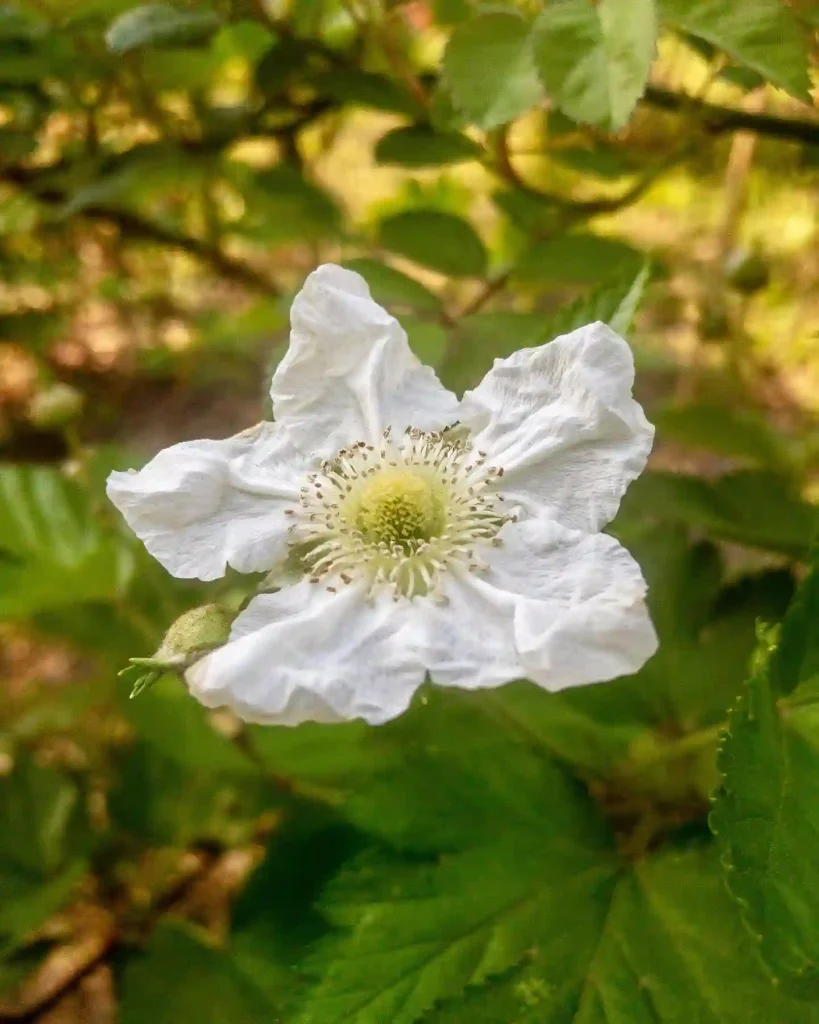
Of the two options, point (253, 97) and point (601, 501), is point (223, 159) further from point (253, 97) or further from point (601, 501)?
point (601, 501)

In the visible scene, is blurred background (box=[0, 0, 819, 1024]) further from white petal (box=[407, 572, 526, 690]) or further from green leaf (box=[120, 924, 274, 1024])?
white petal (box=[407, 572, 526, 690])

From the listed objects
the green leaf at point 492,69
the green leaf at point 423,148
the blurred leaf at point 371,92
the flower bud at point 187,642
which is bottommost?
the flower bud at point 187,642

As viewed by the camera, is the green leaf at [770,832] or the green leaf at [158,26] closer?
the green leaf at [770,832]

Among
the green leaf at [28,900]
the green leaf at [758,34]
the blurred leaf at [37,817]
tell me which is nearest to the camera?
the green leaf at [758,34]

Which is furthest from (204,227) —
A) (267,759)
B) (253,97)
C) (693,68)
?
(267,759)

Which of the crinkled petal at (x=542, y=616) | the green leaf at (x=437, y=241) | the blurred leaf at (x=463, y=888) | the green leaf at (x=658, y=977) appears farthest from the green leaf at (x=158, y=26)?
the green leaf at (x=658, y=977)

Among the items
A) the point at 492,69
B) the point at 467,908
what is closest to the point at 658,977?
the point at 467,908

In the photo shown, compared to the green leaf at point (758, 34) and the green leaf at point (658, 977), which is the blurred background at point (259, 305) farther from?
the green leaf at point (658, 977)
